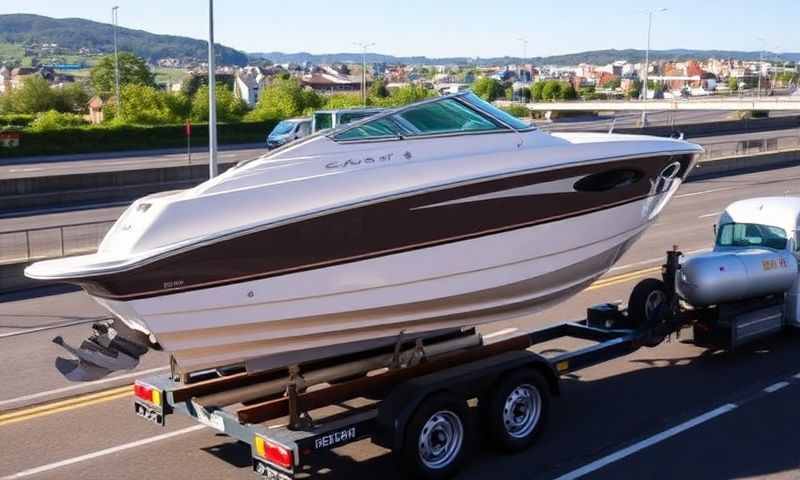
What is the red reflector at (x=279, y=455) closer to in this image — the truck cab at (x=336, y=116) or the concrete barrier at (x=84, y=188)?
the truck cab at (x=336, y=116)

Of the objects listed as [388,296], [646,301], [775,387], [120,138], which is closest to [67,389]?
[388,296]

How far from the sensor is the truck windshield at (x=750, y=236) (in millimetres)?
11742

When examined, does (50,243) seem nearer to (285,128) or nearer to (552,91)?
(285,128)

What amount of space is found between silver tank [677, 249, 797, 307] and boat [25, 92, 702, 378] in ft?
4.34

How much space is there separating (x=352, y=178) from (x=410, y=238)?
0.78 m

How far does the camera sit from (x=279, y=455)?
7.01 meters

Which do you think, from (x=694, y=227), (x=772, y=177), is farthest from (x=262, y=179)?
(x=772, y=177)

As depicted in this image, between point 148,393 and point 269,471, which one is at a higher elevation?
point 148,393

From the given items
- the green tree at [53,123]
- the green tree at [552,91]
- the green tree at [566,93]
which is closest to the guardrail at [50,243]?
the green tree at [53,123]

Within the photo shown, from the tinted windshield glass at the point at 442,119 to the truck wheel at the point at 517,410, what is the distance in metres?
2.52

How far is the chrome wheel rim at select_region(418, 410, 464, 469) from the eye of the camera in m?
7.73

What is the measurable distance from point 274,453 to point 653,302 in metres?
5.61

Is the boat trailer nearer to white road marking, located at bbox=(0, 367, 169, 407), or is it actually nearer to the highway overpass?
white road marking, located at bbox=(0, 367, 169, 407)

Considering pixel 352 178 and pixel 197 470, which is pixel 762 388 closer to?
pixel 352 178
